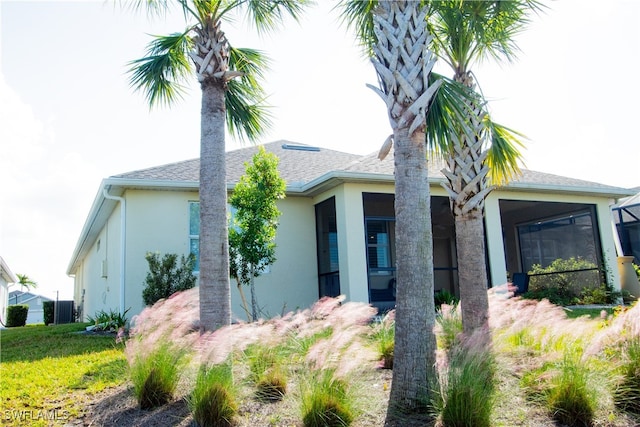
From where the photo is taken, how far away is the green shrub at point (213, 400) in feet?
15.3

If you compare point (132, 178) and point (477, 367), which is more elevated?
point (132, 178)

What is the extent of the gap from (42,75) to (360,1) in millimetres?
5246

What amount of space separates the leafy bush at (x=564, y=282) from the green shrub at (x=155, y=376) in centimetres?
1244

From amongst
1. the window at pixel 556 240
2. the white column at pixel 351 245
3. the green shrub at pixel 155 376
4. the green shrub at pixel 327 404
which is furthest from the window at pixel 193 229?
the window at pixel 556 240

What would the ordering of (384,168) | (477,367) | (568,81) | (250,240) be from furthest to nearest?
(384,168) < (250,240) < (568,81) < (477,367)

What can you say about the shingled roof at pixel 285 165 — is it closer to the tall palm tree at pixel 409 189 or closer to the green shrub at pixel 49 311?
the tall palm tree at pixel 409 189

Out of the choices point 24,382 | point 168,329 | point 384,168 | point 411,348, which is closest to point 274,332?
point 168,329

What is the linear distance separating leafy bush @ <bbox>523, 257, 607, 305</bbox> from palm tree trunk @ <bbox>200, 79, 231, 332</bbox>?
1166 centimetres

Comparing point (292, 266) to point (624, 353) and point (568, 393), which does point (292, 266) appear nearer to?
point (624, 353)

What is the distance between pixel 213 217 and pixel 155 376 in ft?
6.34

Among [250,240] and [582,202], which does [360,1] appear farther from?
[582,202]

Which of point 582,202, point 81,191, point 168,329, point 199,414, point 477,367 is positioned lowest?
point 199,414

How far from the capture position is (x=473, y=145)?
7180 mm

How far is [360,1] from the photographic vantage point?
6.79 m
